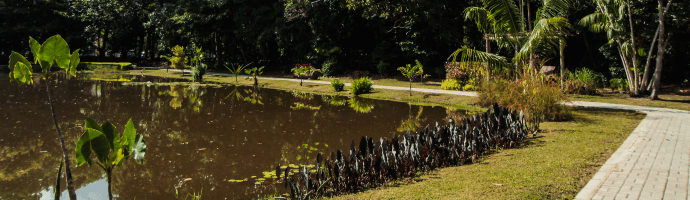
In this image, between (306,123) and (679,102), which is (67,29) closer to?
(306,123)

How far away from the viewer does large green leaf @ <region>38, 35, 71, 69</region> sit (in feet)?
10.1

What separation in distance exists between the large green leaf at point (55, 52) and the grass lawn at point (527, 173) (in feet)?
10.1

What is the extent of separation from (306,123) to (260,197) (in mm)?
5409

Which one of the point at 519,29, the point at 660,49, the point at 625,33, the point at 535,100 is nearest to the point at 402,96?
the point at 519,29

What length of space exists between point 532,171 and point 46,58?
549 cm

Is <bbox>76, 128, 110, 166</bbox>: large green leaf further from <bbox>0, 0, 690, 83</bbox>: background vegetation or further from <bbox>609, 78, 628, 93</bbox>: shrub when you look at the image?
<bbox>609, 78, 628, 93</bbox>: shrub

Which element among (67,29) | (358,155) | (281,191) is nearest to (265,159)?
(281,191)

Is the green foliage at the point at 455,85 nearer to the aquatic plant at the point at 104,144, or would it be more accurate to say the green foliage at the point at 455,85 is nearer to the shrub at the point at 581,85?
the shrub at the point at 581,85

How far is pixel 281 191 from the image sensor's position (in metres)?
5.39

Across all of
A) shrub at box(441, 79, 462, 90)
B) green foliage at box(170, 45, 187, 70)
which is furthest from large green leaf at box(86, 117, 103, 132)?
green foliage at box(170, 45, 187, 70)

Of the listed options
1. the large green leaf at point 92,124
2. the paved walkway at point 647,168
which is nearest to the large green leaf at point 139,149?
the large green leaf at point 92,124

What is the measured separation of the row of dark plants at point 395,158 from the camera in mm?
5074

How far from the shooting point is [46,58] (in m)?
3.11

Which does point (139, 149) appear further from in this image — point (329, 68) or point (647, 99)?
point (329, 68)
